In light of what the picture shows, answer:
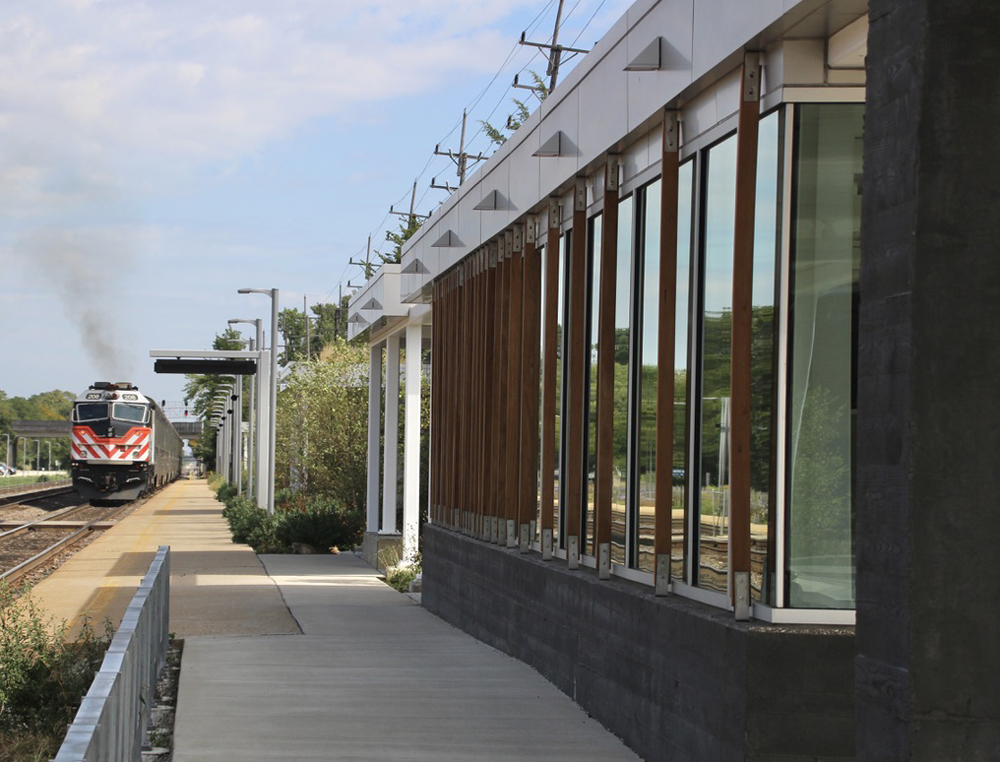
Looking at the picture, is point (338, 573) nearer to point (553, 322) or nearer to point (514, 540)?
point (514, 540)

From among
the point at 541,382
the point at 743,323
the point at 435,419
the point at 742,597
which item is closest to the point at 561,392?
the point at 541,382

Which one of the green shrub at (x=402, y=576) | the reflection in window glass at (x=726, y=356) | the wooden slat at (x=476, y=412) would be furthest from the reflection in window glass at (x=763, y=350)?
the green shrub at (x=402, y=576)

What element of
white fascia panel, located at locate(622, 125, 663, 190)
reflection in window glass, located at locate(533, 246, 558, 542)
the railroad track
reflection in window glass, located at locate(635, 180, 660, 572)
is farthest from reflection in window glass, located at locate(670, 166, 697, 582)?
the railroad track

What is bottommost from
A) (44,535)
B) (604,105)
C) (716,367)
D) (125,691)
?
(44,535)

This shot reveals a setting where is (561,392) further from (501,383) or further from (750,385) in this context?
(750,385)

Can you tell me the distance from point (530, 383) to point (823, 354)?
5857mm

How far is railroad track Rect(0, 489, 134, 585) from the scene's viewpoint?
78.4ft

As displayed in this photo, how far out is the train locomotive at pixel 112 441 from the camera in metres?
46.5

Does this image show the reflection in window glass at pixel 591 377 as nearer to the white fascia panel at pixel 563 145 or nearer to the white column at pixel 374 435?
the white fascia panel at pixel 563 145

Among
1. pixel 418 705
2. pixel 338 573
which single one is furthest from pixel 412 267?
pixel 418 705

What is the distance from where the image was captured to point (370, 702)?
964cm

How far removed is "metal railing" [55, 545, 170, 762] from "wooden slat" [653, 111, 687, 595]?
309 centimetres

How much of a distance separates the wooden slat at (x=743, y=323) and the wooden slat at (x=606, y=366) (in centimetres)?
269

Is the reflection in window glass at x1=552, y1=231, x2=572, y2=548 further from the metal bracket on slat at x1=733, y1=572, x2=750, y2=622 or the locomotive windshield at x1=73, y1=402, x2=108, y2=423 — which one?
the locomotive windshield at x1=73, y1=402, x2=108, y2=423
